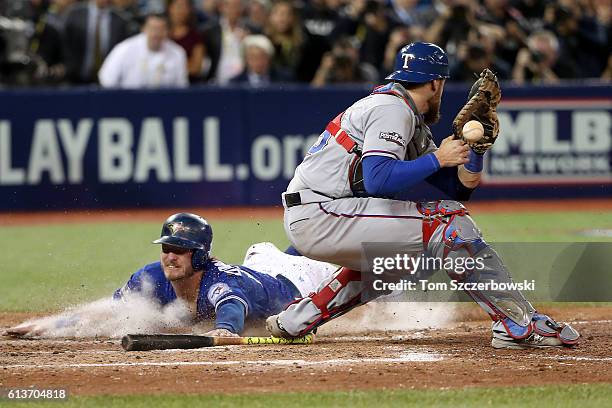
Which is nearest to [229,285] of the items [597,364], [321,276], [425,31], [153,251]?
[321,276]

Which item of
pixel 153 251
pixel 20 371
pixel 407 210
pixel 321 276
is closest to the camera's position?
pixel 20 371

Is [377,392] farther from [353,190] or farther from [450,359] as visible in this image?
[353,190]

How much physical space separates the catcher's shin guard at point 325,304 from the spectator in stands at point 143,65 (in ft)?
27.9

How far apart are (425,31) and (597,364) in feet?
36.8

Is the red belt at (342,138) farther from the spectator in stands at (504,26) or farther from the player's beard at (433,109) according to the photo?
the spectator in stands at (504,26)

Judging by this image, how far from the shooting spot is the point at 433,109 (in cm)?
771

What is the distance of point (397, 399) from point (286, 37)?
429 inches

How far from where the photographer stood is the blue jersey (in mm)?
7918


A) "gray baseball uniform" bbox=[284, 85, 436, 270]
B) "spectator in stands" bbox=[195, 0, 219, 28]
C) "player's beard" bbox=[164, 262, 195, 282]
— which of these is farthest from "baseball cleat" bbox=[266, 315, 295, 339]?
"spectator in stands" bbox=[195, 0, 219, 28]

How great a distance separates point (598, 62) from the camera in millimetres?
18734

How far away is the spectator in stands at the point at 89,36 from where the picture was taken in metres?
16.1

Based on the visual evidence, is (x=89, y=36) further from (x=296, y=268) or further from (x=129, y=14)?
(x=296, y=268)

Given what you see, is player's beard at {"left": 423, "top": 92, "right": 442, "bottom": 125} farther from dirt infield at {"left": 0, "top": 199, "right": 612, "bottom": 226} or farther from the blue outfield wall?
the blue outfield wall

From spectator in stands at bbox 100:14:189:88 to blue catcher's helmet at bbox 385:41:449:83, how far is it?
856 cm
